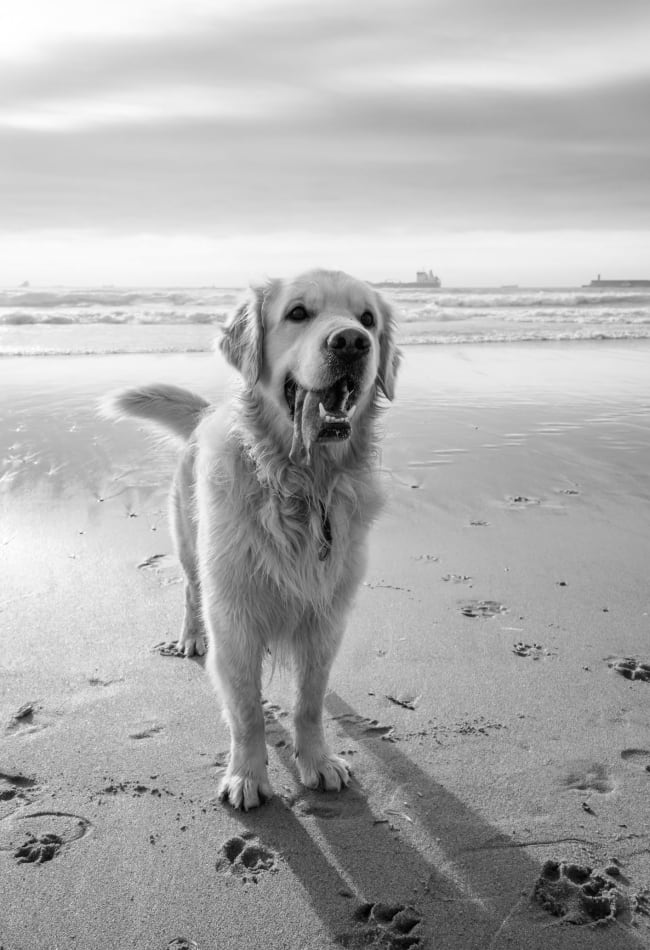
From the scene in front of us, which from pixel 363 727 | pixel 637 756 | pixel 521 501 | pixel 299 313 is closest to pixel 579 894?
pixel 637 756

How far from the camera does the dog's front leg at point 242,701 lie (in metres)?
2.65

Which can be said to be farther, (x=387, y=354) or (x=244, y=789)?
(x=387, y=354)

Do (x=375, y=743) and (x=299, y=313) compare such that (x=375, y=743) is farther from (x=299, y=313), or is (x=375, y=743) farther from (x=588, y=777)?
(x=299, y=313)

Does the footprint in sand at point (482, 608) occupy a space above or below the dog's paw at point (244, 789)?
above

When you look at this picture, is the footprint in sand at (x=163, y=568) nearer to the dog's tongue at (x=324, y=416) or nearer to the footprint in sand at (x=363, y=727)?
the footprint in sand at (x=363, y=727)

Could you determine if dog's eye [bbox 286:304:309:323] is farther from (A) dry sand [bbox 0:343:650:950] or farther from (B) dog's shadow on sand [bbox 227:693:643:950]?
(B) dog's shadow on sand [bbox 227:693:643:950]

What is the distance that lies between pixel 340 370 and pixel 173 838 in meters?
1.61

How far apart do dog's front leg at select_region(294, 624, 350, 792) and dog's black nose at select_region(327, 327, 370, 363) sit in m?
1.01

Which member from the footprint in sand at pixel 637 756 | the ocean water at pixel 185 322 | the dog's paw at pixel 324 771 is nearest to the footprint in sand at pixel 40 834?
the dog's paw at pixel 324 771

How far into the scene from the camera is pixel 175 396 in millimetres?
3998

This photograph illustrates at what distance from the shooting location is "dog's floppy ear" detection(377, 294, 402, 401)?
3.30 m

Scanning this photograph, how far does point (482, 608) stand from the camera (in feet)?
12.9

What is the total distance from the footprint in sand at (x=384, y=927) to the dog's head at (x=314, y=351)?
147 cm

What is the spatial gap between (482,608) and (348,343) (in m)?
1.87
